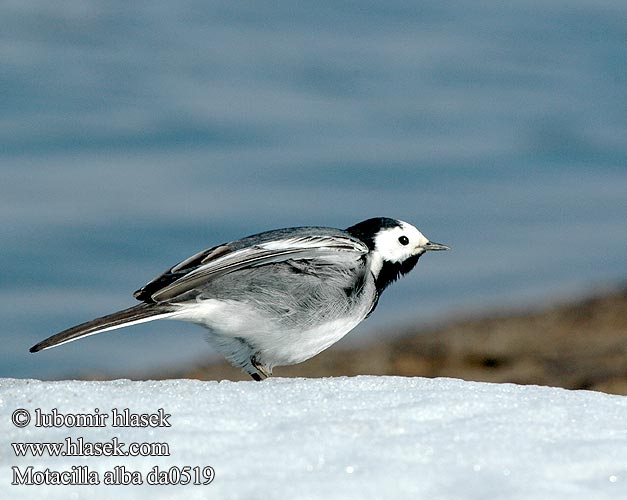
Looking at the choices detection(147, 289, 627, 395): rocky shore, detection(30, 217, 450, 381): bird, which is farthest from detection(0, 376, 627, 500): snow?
detection(147, 289, 627, 395): rocky shore

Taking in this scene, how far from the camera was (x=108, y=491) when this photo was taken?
4719mm

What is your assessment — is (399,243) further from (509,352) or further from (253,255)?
(509,352)

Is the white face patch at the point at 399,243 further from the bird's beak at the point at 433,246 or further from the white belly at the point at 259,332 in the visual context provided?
the white belly at the point at 259,332

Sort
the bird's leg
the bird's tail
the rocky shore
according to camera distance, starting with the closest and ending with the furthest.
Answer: the bird's tail, the bird's leg, the rocky shore

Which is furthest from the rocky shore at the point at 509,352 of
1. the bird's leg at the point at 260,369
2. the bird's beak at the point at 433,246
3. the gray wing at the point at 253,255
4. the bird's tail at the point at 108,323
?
the bird's tail at the point at 108,323

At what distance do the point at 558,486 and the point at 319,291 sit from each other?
2780mm

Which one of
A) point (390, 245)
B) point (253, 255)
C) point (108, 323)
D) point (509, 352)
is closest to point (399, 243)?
point (390, 245)

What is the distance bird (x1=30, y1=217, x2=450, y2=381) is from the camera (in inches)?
282

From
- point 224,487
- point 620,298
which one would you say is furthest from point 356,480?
point 620,298

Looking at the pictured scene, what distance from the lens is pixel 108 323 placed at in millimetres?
6957

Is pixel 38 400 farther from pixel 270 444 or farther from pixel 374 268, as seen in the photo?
pixel 374 268

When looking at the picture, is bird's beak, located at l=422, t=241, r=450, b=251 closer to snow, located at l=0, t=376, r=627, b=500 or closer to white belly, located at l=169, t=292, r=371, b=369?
white belly, located at l=169, t=292, r=371, b=369

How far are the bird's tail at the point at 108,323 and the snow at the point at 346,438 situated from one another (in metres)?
0.71

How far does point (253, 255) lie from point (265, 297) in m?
0.33
